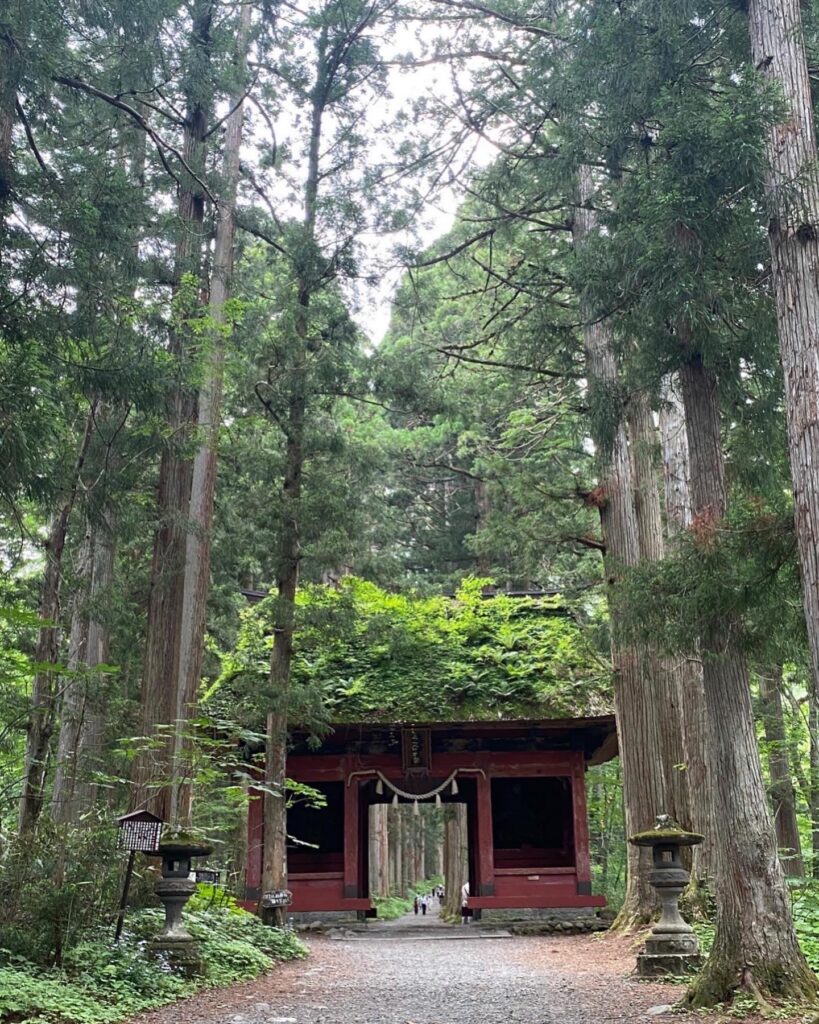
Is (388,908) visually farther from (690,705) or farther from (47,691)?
(47,691)

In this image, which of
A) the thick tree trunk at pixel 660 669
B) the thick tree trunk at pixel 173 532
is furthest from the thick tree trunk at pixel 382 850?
the thick tree trunk at pixel 173 532

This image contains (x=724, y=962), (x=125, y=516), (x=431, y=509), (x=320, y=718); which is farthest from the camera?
(x=431, y=509)

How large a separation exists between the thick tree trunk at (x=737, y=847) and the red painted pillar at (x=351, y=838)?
9400 millimetres

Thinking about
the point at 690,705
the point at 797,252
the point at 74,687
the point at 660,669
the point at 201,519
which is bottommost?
the point at 690,705

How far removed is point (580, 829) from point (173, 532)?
29.1 ft

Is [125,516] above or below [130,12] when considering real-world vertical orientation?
below

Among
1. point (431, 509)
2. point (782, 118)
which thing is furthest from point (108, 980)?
point (431, 509)

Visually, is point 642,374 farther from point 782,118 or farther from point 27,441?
point 27,441

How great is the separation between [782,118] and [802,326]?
135cm

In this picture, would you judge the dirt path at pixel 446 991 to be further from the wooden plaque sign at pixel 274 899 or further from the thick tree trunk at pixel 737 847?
the wooden plaque sign at pixel 274 899

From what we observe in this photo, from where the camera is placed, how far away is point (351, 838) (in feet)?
47.0

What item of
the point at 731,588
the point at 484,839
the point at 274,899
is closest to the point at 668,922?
the point at 731,588

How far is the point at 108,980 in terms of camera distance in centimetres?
568

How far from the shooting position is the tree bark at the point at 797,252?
4.92 m
